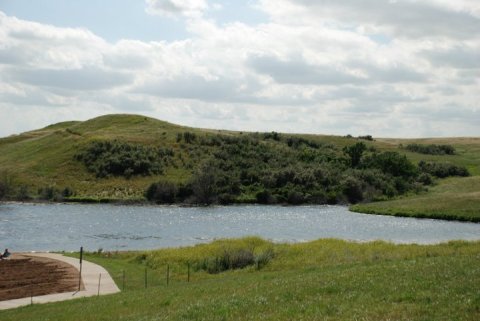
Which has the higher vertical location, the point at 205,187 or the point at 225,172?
the point at 225,172

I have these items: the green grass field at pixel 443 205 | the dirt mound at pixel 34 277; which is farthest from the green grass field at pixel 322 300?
the green grass field at pixel 443 205

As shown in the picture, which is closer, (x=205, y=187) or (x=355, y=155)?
(x=205, y=187)

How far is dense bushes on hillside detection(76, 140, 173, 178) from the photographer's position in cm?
12425

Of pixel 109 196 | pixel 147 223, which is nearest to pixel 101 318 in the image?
pixel 147 223

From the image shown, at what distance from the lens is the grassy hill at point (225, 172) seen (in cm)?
11044

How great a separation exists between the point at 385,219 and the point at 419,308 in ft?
238

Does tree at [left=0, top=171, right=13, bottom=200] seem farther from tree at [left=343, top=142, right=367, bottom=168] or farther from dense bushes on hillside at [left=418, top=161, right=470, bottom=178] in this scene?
dense bushes on hillside at [left=418, top=161, right=470, bottom=178]

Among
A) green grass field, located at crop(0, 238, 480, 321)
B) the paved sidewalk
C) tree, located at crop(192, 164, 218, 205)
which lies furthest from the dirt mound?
tree, located at crop(192, 164, 218, 205)

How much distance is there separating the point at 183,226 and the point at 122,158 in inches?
2179

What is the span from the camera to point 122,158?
128m

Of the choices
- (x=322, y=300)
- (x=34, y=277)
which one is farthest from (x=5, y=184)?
(x=322, y=300)

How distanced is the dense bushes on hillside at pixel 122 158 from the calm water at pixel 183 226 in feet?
81.8

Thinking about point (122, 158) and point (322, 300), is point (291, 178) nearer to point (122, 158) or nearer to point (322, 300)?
Result: point (122, 158)

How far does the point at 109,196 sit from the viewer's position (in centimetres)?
11150
